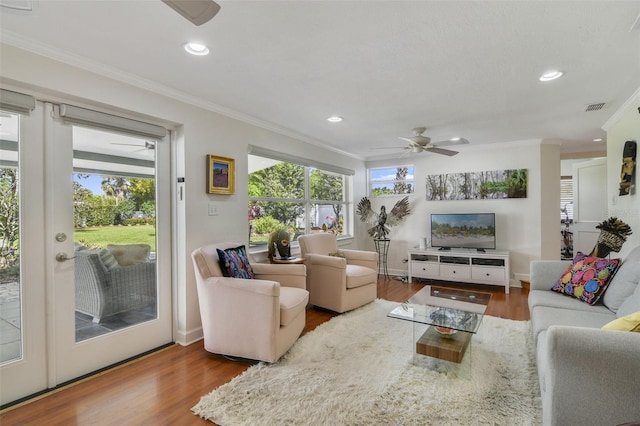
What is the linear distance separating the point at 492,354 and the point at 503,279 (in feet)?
7.82

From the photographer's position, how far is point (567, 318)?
2.07m

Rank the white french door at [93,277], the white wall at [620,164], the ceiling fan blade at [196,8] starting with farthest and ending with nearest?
the white wall at [620,164] → the white french door at [93,277] → the ceiling fan blade at [196,8]


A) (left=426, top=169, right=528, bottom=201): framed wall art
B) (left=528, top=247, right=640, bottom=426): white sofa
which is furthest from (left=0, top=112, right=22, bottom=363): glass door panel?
(left=426, top=169, right=528, bottom=201): framed wall art

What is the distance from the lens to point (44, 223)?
214 centimetres

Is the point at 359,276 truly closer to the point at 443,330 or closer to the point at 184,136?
the point at 443,330

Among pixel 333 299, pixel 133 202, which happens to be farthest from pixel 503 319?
pixel 133 202

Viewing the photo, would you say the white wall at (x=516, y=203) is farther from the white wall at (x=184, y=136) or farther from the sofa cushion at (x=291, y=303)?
the sofa cushion at (x=291, y=303)

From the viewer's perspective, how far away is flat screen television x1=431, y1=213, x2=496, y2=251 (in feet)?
16.1

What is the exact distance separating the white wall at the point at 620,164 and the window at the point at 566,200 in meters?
4.25

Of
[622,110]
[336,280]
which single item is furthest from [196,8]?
[622,110]

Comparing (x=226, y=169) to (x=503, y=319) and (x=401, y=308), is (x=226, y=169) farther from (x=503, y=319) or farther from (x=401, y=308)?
(x=503, y=319)

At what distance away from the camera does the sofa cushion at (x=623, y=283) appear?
83.4 inches

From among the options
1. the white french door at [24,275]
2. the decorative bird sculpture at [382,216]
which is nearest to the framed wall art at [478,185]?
the decorative bird sculpture at [382,216]

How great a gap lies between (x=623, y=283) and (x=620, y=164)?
1.90m
